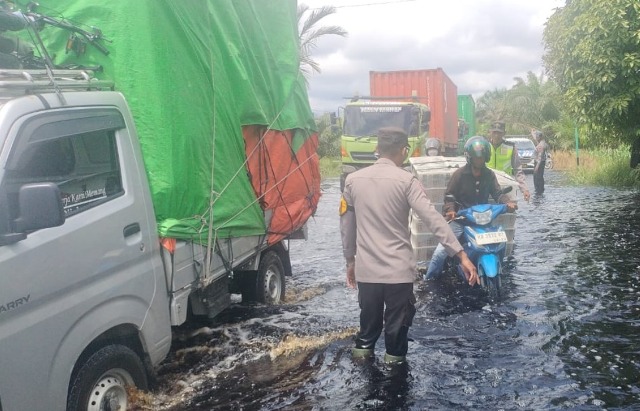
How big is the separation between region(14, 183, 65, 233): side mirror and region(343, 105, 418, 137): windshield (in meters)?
14.5

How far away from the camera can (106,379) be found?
356 cm

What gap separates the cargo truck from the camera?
9.98 feet

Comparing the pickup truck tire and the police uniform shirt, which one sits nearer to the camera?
the police uniform shirt

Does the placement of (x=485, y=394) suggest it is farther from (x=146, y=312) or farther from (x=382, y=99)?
(x=382, y=99)

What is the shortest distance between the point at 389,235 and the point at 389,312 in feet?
1.95

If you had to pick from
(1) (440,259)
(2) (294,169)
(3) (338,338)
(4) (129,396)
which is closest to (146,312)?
(4) (129,396)

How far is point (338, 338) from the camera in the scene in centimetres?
576

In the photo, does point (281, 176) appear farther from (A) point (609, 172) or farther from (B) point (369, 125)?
(A) point (609, 172)

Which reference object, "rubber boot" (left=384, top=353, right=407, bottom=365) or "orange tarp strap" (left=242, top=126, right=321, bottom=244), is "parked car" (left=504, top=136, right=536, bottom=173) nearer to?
"orange tarp strap" (left=242, top=126, right=321, bottom=244)

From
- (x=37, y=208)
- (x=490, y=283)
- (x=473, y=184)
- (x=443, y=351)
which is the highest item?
(x=37, y=208)

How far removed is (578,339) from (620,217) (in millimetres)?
8056

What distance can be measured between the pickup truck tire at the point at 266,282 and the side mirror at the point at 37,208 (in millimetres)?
3604

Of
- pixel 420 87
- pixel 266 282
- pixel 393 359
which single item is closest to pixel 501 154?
pixel 266 282

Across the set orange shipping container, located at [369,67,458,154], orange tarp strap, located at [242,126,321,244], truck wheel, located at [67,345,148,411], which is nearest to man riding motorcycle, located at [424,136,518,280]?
orange tarp strap, located at [242,126,321,244]
